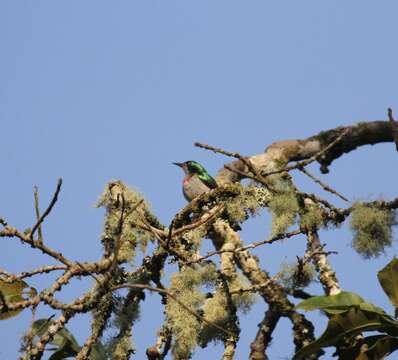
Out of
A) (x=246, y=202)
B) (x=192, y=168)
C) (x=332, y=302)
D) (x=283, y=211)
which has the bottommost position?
(x=332, y=302)

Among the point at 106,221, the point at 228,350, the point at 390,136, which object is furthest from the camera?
the point at 390,136

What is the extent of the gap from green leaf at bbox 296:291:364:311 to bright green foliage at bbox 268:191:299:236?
114 centimetres

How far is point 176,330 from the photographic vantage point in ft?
17.6

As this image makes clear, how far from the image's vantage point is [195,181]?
966 cm

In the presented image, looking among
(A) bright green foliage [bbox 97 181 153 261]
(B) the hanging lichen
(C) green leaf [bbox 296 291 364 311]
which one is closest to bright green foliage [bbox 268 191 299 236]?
(B) the hanging lichen

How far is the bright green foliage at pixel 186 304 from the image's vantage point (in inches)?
210

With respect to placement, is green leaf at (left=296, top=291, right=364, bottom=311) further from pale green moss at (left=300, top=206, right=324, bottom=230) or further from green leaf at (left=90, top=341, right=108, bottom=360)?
green leaf at (left=90, top=341, right=108, bottom=360)

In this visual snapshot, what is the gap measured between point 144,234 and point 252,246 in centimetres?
92

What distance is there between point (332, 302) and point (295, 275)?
996 mm

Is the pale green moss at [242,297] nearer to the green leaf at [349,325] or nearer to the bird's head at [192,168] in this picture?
the green leaf at [349,325]

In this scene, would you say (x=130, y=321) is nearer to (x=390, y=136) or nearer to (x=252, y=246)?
(x=252, y=246)

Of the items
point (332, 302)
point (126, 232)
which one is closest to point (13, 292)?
point (126, 232)

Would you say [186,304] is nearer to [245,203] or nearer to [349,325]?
[245,203]

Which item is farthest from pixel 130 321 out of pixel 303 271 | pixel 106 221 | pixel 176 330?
pixel 303 271
